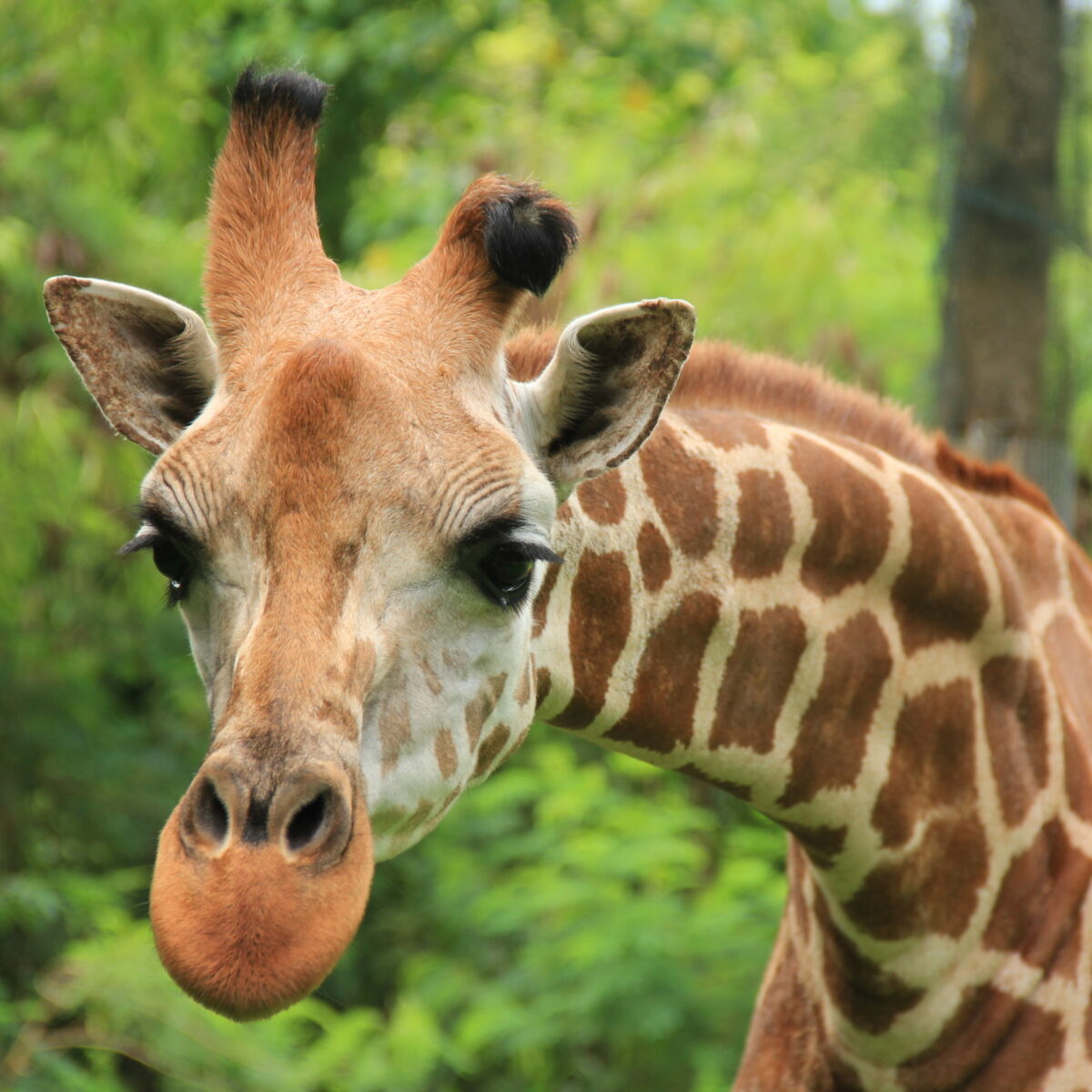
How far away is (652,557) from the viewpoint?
3.15 metres

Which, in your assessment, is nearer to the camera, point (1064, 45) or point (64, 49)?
point (1064, 45)

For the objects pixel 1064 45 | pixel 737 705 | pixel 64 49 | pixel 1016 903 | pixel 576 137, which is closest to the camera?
pixel 737 705

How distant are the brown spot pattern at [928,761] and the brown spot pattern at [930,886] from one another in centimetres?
6

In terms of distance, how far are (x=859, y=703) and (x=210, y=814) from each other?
5.64 ft

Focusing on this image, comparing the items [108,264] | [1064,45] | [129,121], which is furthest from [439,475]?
[129,121]

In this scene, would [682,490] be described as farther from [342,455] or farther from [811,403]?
[342,455]

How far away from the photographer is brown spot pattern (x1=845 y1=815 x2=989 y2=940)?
3.45 m

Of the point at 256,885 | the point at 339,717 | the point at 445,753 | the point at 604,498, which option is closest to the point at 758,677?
the point at 604,498

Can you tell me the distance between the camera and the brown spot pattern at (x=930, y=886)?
11.3 ft

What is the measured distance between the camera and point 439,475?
2.59 meters

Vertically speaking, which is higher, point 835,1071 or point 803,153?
point 803,153

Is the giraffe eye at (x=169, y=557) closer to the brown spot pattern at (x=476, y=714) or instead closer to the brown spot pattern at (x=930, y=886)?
the brown spot pattern at (x=476, y=714)

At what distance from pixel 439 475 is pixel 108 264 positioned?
574cm

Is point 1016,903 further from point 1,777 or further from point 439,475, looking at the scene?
point 1,777
